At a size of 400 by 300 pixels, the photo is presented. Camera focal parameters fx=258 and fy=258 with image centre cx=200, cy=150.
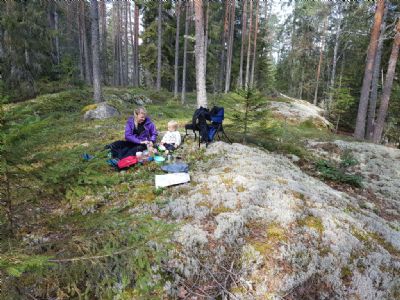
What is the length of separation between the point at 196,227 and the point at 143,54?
Result: 23.4 m

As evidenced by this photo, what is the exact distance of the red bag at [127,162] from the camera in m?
5.45

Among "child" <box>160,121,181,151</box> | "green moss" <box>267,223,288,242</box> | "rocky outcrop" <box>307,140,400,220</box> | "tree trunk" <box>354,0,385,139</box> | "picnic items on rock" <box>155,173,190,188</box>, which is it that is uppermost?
"tree trunk" <box>354,0,385,139</box>

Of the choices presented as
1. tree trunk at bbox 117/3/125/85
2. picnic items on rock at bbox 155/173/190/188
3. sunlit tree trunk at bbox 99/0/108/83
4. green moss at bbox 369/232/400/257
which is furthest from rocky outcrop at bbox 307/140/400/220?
sunlit tree trunk at bbox 99/0/108/83

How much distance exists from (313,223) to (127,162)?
3.71 meters

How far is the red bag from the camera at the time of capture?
17.9 feet

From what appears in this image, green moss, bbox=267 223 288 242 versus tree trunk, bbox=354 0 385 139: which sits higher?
tree trunk, bbox=354 0 385 139

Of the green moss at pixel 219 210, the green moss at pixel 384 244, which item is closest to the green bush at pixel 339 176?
the green moss at pixel 384 244

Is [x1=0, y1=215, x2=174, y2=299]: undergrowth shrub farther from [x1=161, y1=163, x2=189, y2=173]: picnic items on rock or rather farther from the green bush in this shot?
the green bush

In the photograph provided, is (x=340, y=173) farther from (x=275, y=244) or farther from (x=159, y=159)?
(x=159, y=159)

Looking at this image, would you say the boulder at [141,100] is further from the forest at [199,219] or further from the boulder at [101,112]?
the forest at [199,219]

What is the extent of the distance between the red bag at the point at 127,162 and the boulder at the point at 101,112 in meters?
6.73

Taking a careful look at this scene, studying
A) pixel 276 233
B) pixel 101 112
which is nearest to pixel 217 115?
pixel 276 233

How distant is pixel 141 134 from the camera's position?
20.6ft

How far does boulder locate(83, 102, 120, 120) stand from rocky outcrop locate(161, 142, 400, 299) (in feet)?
27.1
